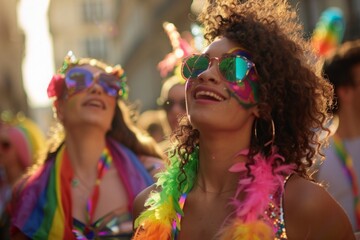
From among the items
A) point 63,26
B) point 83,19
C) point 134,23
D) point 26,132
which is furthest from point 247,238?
point 63,26

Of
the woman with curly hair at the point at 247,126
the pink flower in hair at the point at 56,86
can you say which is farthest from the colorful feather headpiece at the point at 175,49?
the woman with curly hair at the point at 247,126

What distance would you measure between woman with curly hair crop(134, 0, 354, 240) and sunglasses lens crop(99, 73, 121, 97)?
1.88 meters

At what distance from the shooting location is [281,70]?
4.15 metres

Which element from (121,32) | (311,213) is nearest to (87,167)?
(311,213)

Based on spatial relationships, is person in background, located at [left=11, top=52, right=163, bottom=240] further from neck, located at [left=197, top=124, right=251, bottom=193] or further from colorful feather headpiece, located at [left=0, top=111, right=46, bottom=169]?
colorful feather headpiece, located at [left=0, top=111, right=46, bottom=169]

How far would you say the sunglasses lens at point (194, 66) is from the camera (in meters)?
4.21

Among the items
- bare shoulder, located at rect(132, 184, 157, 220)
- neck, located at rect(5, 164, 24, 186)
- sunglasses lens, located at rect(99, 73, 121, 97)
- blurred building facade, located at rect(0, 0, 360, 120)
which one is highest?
blurred building facade, located at rect(0, 0, 360, 120)

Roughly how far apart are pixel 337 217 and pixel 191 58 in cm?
89

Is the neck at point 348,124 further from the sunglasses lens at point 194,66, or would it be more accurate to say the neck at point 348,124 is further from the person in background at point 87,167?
the sunglasses lens at point 194,66

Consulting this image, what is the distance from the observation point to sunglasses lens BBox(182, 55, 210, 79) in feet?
13.8

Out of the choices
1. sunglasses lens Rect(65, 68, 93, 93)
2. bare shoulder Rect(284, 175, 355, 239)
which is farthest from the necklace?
bare shoulder Rect(284, 175, 355, 239)

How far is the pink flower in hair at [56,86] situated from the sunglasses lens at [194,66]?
2.11 m

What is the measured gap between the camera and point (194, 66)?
13.9 feet

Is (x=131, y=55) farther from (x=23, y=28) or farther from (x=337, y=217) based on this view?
(x=337, y=217)
